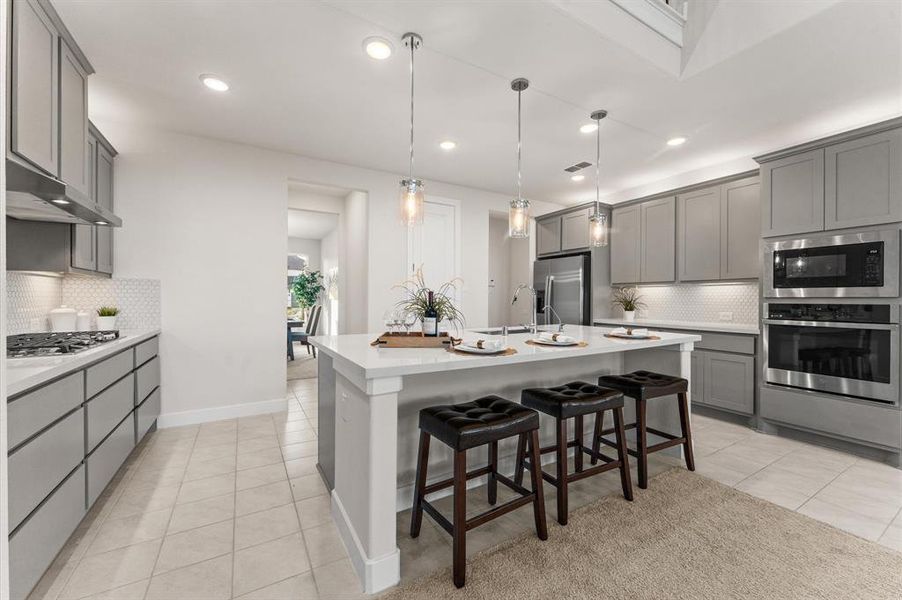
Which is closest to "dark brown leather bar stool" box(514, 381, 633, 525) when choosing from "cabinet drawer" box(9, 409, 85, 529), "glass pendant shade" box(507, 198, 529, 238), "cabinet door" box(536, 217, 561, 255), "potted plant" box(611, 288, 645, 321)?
"glass pendant shade" box(507, 198, 529, 238)

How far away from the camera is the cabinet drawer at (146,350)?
9.72ft

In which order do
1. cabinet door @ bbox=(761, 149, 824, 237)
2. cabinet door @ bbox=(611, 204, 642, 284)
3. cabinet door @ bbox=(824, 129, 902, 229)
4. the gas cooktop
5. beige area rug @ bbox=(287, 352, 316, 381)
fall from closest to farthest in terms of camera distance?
the gas cooktop
cabinet door @ bbox=(824, 129, 902, 229)
cabinet door @ bbox=(761, 149, 824, 237)
cabinet door @ bbox=(611, 204, 642, 284)
beige area rug @ bbox=(287, 352, 316, 381)

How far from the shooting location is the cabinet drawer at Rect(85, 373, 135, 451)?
6.84 feet

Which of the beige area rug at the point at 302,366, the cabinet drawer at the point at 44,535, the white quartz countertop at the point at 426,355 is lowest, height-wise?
the beige area rug at the point at 302,366

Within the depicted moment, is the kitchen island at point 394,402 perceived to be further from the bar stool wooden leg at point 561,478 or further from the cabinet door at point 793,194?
the cabinet door at point 793,194

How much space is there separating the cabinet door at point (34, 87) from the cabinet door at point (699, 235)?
518 cm

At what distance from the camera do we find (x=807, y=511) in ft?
7.26

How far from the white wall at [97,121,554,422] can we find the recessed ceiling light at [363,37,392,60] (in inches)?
80.7

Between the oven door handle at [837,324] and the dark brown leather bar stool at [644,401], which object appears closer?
the dark brown leather bar stool at [644,401]

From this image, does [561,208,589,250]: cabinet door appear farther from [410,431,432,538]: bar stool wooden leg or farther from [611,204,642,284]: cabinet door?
[410,431,432,538]: bar stool wooden leg

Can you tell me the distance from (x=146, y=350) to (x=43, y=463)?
176 cm

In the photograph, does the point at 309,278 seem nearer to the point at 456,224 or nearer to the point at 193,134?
the point at 456,224

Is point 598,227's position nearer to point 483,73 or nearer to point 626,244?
point 483,73

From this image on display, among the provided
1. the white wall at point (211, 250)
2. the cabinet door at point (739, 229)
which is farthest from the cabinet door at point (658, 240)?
the white wall at point (211, 250)
